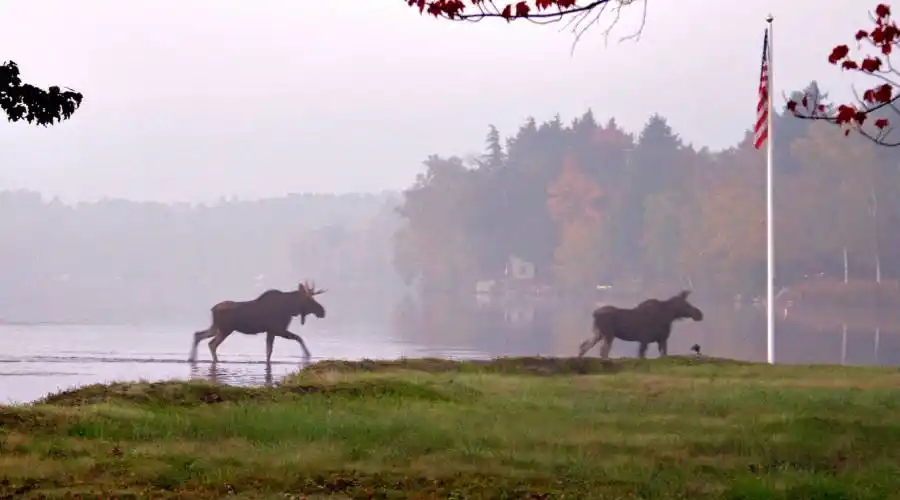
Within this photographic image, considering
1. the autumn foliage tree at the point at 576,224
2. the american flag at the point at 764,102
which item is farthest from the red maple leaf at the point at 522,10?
the autumn foliage tree at the point at 576,224

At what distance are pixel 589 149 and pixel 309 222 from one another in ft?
74.3

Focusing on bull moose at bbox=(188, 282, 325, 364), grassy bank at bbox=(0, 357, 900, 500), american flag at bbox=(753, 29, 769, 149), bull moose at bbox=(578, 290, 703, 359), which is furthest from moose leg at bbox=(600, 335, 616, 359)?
grassy bank at bbox=(0, 357, 900, 500)

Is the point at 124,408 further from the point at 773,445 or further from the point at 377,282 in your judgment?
the point at 377,282

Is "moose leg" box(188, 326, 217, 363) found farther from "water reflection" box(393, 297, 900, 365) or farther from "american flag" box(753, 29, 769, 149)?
"american flag" box(753, 29, 769, 149)

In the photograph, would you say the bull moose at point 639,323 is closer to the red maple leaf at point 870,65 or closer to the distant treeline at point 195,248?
the red maple leaf at point 870,65

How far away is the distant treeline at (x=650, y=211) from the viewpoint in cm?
5578

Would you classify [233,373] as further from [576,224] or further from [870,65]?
[576,224]

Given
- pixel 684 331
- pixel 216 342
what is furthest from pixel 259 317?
pixel 684 331

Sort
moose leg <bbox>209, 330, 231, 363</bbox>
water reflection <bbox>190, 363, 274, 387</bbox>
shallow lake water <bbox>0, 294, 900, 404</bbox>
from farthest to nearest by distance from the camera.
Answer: moose leg <bbox>209, 330, 231, 363</bbox>
shallow lake water <bbox>0, 294, 900, 404</bbox>
water reflection <bbox>190, 363, 274, 387</bbox>

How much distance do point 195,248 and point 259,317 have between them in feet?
205

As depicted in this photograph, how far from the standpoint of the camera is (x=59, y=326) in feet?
110

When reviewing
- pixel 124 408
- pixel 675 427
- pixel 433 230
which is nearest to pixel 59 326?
pixel 124 408

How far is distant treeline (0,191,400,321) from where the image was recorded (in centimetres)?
7356

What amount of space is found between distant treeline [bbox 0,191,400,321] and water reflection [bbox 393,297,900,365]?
19.4 m
